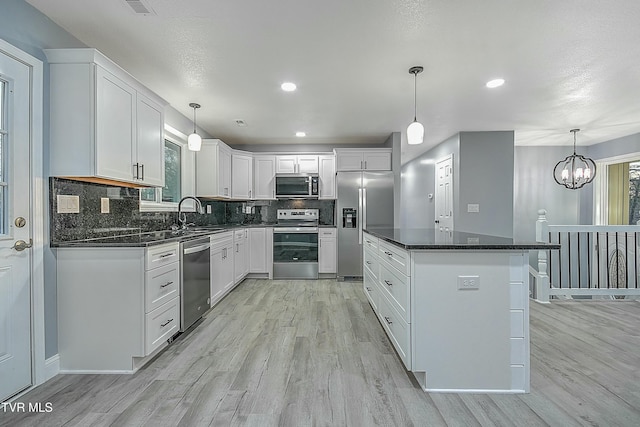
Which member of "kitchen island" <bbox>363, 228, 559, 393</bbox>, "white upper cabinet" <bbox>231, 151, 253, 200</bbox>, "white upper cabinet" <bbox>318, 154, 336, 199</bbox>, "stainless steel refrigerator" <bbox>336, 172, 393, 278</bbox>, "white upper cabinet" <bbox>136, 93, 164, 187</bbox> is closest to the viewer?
"kitchen island" <bbox>363, 228, 559, 393</bbox>

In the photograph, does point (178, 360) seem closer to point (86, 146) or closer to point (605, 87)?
point (86, 146)

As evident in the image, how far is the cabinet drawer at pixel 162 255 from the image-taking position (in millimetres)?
2166

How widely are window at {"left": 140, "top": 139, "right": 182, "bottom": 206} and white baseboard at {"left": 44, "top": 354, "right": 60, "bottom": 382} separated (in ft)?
5.95

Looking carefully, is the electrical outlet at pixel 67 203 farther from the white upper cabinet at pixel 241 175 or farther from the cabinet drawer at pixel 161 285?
the white upper cabinet at pixel 241 175

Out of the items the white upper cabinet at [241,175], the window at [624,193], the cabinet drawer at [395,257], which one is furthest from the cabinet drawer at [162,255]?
the window at [624,193]

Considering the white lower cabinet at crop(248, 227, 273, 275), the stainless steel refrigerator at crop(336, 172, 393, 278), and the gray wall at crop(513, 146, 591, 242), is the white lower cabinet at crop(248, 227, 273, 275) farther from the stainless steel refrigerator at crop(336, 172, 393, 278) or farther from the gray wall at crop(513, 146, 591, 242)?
the gray wall at crop(513, 146, 591, 242)

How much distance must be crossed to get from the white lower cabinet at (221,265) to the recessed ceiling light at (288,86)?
1805mm

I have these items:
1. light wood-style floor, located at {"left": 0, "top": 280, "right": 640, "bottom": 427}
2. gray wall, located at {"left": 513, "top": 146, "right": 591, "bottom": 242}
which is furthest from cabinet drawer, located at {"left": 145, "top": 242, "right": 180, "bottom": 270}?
gray wall, located at {"left": 513, "top": 146, "right": 591, "bottom": 242}

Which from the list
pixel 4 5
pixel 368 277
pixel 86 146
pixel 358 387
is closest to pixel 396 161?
pixel 368 277

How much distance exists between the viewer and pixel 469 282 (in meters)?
1.85

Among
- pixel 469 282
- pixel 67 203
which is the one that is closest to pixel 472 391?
pixel 469 282

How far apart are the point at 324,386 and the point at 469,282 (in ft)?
3.64

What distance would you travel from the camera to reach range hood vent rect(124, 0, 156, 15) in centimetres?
184

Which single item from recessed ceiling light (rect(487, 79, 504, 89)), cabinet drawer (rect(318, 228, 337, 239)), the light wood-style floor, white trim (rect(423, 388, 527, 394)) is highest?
recessed ceiling light (rect(487, 79, 504, 89))
